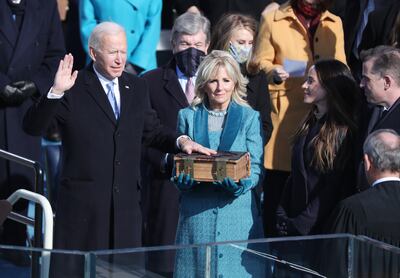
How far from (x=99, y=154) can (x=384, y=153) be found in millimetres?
1889

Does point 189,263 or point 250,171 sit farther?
point 250,171

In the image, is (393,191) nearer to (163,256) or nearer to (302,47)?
(163,256)

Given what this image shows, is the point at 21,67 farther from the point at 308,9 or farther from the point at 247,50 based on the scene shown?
the point at 308,9

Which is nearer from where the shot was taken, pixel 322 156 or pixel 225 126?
pixel 225 126

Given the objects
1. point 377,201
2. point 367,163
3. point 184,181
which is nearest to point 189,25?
point 184,181

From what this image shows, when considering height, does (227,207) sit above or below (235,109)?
below

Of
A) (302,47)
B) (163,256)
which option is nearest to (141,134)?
(302,47)

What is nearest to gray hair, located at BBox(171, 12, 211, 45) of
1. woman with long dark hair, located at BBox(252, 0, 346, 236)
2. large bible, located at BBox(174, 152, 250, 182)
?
woman with long dark hair, located at BBox(252, 0, 346, 236)

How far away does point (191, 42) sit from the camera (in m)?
8.31

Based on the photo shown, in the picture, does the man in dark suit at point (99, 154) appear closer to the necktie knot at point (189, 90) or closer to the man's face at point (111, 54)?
the man's face at point (111, 54)

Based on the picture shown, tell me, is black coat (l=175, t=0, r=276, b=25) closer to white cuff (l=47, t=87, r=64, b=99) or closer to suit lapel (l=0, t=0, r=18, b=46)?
suit lapel (l=0, t=0, r=18, b=46)

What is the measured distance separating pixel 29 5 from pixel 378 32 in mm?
2558

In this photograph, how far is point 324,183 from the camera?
24.0ft

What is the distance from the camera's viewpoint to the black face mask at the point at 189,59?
8.27 metres
